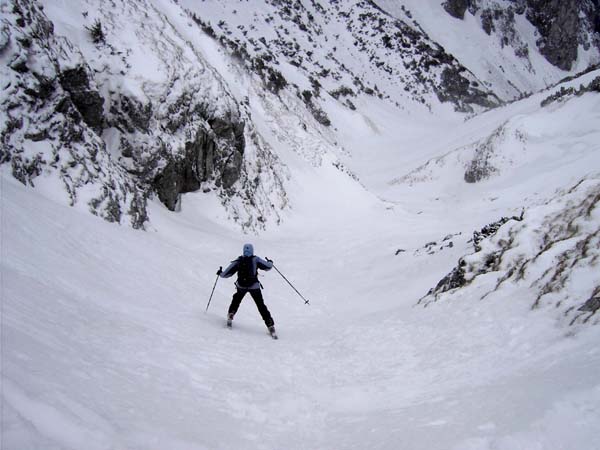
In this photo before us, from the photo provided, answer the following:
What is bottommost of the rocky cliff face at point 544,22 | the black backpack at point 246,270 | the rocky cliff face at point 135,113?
the black backpack at point 246,270

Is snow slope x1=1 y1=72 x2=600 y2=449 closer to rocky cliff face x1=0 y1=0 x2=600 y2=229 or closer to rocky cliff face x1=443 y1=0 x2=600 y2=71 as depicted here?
rocky cliff face x1=0 y1=0 x2=600 y2=229

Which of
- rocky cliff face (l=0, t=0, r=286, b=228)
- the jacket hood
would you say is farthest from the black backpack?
rocky cliff face (l=0, t=0, r=286, b=228)

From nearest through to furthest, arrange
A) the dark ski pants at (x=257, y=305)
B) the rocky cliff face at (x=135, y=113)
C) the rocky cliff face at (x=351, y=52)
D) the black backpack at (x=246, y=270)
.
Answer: the dark ski pants at (x=257, y=305)
the black backpack at (x=246, y=270)
the rocky cliff face at (x=135, y=113)
the rocky cliff face at (x=351, y=52)

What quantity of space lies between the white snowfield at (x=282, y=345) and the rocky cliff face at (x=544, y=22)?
78.6 meters

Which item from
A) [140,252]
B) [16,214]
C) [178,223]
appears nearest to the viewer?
[16,214]

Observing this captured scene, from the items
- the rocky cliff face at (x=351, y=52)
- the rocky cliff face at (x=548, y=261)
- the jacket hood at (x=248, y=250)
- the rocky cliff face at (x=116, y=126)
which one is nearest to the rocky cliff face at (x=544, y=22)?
the rocky cliff face at (x=351, y=52)

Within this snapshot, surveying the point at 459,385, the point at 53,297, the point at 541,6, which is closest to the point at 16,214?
the point at 53,297

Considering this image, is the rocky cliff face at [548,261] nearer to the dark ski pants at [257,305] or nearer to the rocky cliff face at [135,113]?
the dark ski pants at [257,305]

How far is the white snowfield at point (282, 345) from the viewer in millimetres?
3174

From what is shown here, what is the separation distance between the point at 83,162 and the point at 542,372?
11986 mm

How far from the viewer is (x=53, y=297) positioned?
532 cm

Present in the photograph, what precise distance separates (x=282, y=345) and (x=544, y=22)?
99.6 metres

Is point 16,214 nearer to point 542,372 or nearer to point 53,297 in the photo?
point 53,297

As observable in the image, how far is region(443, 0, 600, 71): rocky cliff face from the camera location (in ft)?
260
